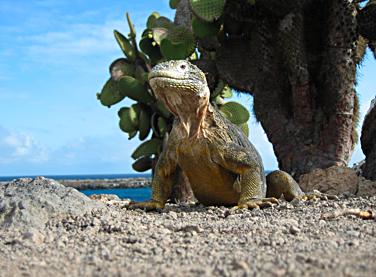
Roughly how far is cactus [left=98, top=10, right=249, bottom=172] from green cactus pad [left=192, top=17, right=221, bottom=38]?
1102 mm

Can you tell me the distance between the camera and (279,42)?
12.0 meters

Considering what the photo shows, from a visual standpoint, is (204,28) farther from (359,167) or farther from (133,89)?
(359,167)

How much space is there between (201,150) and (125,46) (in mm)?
11107

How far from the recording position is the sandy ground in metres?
3.28

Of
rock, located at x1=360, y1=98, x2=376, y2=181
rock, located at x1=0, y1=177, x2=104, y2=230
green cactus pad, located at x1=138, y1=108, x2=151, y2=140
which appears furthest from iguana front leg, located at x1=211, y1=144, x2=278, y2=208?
green cactus pad, located at x1=138, y1=108, x2=151, y2=140

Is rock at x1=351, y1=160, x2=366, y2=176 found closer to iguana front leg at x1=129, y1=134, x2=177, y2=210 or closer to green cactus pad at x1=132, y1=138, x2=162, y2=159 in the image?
iguana front leg at x1=129, y1=134, x2=177, y2=210

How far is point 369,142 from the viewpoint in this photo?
1061 cm

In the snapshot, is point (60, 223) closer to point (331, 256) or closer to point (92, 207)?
point (92, 207)

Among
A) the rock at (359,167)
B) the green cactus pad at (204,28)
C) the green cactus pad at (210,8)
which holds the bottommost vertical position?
the rock at (359,167)

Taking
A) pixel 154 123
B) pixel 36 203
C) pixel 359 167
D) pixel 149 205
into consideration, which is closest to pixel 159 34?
pixel 154 123

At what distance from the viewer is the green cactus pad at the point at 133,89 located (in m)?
15.6

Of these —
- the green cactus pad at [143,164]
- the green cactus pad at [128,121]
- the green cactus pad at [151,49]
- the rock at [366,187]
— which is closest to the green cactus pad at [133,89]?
the green cactus pad at [151,49]

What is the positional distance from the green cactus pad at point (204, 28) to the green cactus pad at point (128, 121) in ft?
15.8

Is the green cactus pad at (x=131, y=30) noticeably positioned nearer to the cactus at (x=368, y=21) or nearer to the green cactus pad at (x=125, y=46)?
the green cactus pad at (x=125, y=46)
